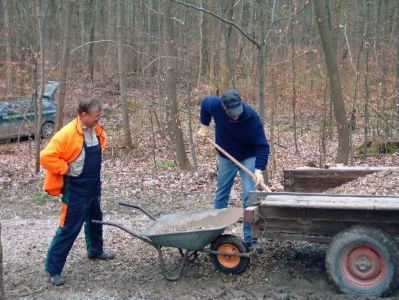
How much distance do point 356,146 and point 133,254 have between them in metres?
8.79

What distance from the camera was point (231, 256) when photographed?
17.9 ft

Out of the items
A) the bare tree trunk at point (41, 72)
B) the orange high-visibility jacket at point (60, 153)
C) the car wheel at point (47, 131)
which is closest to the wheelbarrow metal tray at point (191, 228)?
the orange high-visibility jacket at point (60, 153)

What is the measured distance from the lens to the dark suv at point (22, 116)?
14820 mm

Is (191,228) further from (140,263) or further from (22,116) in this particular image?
(22,116)

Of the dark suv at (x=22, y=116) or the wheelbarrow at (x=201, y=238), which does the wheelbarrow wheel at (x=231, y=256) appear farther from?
the dark suv at (x=22, y=116)

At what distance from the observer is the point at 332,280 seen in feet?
16.5

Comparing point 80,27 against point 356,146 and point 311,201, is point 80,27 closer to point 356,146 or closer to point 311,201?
point 356,146

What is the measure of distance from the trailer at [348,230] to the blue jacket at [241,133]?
902mm

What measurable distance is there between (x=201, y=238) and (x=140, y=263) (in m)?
1.13

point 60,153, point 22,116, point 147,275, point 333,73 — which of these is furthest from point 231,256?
point 22,116

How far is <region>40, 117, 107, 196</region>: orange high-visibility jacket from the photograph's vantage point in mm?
5332

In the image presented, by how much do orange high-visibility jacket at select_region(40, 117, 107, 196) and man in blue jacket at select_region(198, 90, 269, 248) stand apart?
1477 mm

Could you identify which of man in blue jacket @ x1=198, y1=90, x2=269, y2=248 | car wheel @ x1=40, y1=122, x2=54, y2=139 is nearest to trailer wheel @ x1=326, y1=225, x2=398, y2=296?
man in blue jacket @ x1=198, y1=90, x2=269, y2=248

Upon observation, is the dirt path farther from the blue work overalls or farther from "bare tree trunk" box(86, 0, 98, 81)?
"bare tree trunk" box(86, 0, 98, 81)
